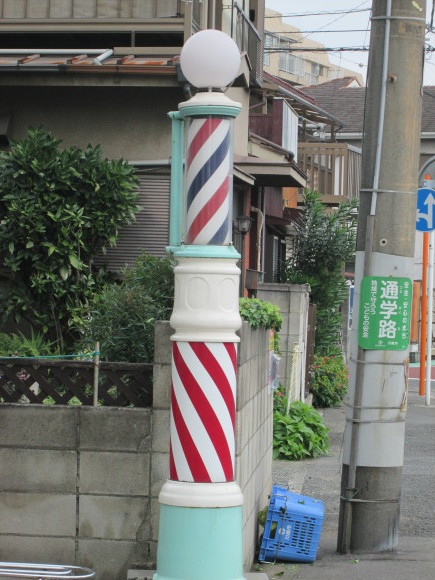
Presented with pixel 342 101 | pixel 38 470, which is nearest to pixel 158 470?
pixel 38 470

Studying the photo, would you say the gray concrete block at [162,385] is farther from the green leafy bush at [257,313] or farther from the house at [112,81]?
the house at [112,81]

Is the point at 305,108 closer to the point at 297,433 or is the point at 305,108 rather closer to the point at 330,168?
the point at 330,168

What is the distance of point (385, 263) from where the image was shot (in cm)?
730

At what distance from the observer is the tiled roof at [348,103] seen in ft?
133

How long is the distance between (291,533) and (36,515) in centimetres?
203

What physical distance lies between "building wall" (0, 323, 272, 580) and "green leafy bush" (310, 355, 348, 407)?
34.6 feet

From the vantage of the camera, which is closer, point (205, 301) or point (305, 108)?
point (205, 301)

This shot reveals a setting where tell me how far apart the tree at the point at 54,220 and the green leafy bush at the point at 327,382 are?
672 cm

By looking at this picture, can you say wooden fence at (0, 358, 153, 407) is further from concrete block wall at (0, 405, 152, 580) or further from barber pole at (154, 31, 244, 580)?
barber pole at (154, 31, 244, 580)

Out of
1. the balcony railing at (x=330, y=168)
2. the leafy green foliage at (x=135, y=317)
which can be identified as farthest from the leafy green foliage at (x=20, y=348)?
the balcony railing at (x=330, y=168)

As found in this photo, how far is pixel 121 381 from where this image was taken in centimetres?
635

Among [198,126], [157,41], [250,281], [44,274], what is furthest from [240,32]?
[198,126]

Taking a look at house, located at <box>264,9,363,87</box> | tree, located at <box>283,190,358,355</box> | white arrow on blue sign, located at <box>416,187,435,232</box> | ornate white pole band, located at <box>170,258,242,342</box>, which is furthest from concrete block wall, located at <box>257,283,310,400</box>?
house, located at <box>264,9,363,87</box>

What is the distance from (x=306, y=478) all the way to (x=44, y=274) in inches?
140
